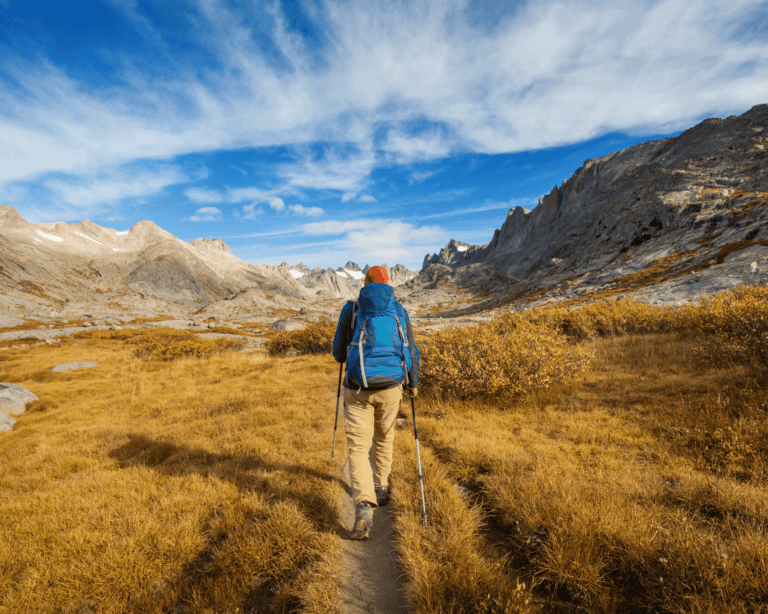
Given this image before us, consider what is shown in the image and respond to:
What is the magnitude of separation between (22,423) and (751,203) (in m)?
102

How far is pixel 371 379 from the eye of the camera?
444 cm

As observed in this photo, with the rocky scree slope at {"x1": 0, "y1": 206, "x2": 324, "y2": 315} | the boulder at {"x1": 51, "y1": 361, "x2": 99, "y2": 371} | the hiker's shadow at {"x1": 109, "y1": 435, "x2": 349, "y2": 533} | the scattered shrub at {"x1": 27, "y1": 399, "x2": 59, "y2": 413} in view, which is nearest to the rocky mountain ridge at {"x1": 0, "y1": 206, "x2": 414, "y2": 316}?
the rocky scree slope at {"x1": 0, "y1": 206, "x2": 324, "y2": 315}

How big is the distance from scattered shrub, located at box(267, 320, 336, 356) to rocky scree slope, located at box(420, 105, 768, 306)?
2672cm

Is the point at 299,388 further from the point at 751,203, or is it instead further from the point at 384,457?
the point at 751,203

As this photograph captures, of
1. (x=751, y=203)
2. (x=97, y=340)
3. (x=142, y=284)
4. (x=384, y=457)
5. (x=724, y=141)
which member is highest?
(x=724, y=141)

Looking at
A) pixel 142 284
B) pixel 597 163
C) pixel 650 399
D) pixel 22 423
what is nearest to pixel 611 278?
pixel 650 399

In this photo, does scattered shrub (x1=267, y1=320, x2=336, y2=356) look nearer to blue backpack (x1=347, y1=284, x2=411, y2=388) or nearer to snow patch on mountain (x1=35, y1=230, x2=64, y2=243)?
blue backpack (x1=347, y1=284, x2=411, y2=388)

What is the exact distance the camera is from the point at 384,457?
509cm

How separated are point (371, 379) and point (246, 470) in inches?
146

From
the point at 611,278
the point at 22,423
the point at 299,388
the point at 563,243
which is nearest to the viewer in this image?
the point at 22,423

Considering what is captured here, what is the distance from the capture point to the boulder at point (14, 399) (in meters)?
11.4

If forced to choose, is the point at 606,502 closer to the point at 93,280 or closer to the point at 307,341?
the point at 307,341

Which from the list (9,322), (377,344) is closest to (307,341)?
(377,344)

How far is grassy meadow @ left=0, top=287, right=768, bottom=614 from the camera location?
10.4 ft
